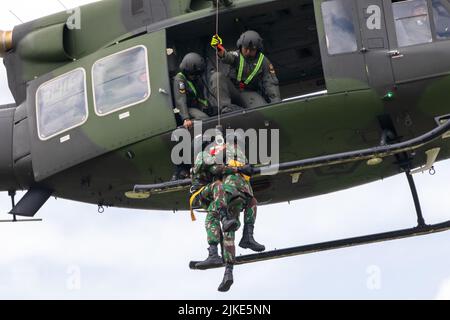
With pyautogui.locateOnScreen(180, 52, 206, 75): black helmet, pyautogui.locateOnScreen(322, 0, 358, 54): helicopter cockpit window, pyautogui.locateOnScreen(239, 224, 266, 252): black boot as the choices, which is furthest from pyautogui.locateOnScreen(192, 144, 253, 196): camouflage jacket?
pyautogui.locateOnScreen(322, 0, 358, 54): helicopter cockpit window

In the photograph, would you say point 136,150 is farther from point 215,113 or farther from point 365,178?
point 365,178

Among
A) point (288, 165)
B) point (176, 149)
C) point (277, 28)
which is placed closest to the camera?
point (288, 165)

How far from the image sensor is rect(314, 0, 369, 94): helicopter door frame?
576 inches

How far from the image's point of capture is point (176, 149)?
49.5ft

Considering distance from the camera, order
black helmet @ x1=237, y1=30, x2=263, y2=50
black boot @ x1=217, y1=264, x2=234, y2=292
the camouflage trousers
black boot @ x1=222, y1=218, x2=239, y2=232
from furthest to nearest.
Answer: black helmet @ x1=237, y1=30, x2=263, y2=50 < the camouflage trousers < black boot @ x1=222, y1=218, x2=239, y2=232 < black boot @ x1=217, y1=264, x2=234, y2=292

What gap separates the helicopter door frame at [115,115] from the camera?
15.1 m

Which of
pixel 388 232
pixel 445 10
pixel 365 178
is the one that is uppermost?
pixel 445 10

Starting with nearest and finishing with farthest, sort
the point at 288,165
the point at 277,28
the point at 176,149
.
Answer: the point at 288,165 → the point at 176,149 → the point at 277,28

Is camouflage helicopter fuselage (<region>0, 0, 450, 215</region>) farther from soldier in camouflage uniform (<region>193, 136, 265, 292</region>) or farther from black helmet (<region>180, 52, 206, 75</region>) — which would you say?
soldier in camouflage uniform (<region>193, 136, 265, 292</region>)

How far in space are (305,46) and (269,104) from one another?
203cm

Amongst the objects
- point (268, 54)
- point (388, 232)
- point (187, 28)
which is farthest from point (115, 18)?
point (388, 232)

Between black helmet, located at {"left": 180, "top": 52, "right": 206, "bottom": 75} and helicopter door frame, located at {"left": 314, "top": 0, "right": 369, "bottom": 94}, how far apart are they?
1.53 metres

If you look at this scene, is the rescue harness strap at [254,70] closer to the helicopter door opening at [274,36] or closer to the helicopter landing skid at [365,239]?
the helicopter door opening at [274,36]

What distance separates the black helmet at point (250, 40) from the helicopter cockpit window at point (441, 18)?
2108 mm
